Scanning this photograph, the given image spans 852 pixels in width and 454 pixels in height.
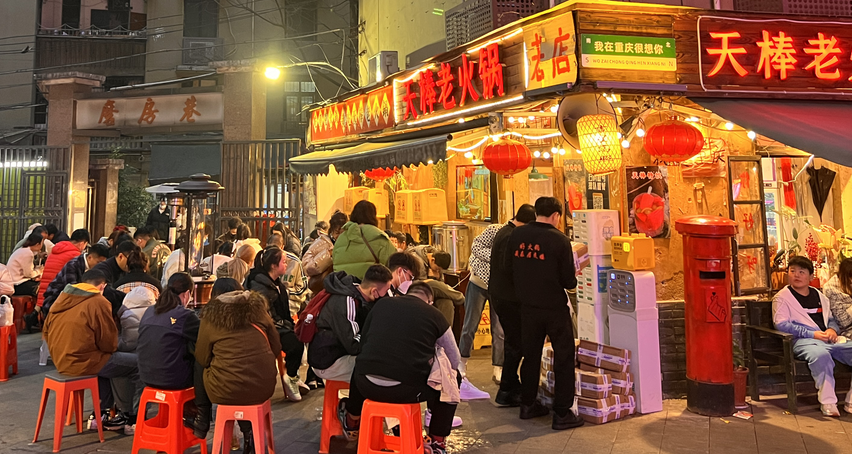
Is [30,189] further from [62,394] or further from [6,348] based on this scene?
[62,394]

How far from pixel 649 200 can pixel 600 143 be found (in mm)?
1260

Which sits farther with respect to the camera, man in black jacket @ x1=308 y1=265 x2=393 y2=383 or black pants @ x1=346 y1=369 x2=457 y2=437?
man in black jacket @ x1=308 y1=265 x2=393 y2=383

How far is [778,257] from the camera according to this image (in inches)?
325

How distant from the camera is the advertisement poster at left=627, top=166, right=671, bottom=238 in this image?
23.6 ft

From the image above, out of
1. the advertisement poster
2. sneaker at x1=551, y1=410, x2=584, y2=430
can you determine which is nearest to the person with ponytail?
sneaker at x1=551, y1=410, x2=584, y2=430

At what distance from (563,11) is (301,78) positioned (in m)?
21.1

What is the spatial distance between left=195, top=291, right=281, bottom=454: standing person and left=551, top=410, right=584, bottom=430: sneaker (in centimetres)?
274

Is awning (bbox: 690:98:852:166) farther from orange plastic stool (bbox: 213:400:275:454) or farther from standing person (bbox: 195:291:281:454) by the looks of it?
orange plastic stool (bbox: 213:400:275:454)

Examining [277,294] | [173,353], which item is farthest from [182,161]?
[173,353]

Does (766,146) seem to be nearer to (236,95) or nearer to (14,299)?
(236,95)

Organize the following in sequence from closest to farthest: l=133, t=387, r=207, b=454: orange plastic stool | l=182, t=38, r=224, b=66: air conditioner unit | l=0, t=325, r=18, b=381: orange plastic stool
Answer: l=133, t=387, r=207, b=454: orange plastic stool → l=0, t=325, r=18, b=381: orange plastic stool → l=182, t=38, r=224, b=66: air conditioner unit

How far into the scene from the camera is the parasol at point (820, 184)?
941 cm

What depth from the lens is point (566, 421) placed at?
19.9 ft

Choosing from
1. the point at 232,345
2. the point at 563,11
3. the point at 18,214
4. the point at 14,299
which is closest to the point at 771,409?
the point at 563,11
